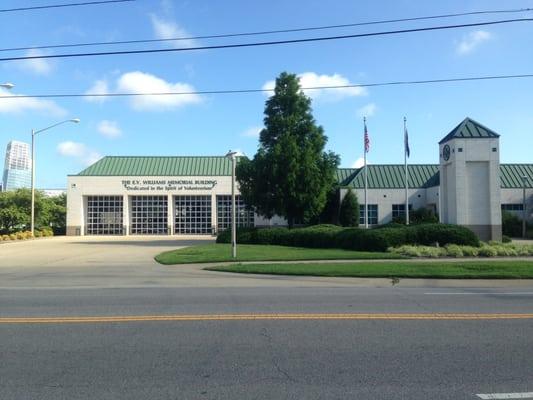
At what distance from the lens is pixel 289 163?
110 ft

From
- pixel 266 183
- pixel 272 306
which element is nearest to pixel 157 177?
pixel 266 183

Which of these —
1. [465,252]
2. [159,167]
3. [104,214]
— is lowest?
[465,252]

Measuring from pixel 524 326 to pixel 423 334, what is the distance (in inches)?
72.0

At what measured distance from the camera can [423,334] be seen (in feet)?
24.6

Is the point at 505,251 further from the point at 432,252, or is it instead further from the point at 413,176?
the point at 413,176

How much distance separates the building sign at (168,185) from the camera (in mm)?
54281

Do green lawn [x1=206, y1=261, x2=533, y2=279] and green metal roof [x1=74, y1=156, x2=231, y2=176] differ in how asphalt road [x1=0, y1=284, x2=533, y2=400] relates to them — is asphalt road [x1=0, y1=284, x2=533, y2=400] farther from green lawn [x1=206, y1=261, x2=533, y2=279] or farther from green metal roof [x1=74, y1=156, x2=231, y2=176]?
green metal roof [x1=74, y1=156, x2=231, y2=176]

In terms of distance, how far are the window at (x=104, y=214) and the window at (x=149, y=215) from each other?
147cm

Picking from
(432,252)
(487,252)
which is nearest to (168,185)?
(432,252)

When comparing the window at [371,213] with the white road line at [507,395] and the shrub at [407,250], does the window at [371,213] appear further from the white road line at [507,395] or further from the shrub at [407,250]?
the white road line at [507,395]

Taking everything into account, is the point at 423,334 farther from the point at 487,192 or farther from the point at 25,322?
the point at 487,192

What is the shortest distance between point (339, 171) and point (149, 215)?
66.9 feet

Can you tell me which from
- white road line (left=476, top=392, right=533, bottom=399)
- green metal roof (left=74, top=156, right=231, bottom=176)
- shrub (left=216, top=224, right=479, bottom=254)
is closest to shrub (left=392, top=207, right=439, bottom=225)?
shrub (left=216, top=224, right=479, bottom=254)

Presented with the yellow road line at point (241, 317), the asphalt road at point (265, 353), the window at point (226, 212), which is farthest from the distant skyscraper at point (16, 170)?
the asphalt road at point (265, 353)
